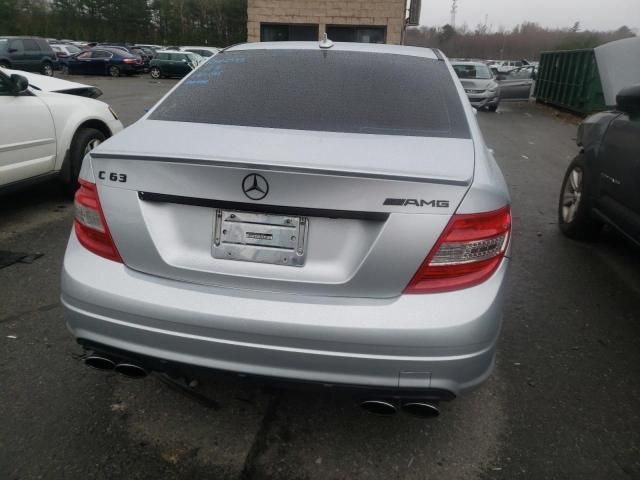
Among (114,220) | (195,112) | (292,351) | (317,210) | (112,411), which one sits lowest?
(112,411)

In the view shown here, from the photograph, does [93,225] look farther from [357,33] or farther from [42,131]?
[357,33]

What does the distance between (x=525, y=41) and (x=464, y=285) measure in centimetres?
9294

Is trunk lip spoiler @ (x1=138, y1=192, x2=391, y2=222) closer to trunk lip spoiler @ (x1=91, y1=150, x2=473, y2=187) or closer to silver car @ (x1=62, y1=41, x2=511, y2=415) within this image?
silver car @ (x1=62, y1=41, x2=511, y2=415)

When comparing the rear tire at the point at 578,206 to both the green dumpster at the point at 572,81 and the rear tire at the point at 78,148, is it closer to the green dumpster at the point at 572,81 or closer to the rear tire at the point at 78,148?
the rear tire at the point at 78,148

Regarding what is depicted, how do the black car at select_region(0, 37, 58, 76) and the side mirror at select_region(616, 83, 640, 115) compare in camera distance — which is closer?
the side mirror at select_region(616, 83, 640, 115)

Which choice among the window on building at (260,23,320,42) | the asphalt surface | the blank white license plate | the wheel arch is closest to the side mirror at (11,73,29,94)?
the wheel arch

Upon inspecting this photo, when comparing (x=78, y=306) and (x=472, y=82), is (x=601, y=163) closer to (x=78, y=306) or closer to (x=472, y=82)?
(x=78, y=306)

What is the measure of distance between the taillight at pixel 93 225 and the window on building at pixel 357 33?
27.5 m

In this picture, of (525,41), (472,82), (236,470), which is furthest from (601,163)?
(525,41)

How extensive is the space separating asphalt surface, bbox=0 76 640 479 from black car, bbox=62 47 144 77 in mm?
29318

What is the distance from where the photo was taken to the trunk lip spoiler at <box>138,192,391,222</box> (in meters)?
1.73

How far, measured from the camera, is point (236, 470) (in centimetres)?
208

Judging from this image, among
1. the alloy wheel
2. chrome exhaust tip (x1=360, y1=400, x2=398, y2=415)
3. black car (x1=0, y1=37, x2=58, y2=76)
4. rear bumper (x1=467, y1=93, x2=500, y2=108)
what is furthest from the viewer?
black car (x1=0, y1=37, x2=58, y2=76)

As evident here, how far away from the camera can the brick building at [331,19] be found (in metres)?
27.2
